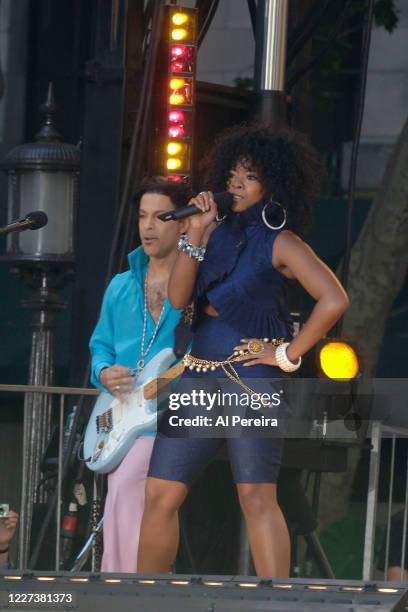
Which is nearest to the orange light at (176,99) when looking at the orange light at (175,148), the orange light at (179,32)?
the orange light at (175,148)

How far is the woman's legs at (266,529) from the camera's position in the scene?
5008 mm

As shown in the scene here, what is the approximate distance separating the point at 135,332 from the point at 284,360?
855mm

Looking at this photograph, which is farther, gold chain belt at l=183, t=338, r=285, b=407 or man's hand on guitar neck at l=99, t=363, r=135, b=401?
man's hand on guitar neck at l=99, t=363, r=135, b=401

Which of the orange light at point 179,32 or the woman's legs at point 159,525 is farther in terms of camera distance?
the orange light at point 179,32

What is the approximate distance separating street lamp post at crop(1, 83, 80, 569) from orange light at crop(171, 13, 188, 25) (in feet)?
4.80

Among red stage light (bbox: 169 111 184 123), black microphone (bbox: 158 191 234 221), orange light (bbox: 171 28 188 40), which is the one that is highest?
orange light (bbox: 171 28 188 40)

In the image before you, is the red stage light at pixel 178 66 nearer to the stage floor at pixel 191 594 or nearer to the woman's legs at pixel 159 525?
the woman's legs at pixel 159 525

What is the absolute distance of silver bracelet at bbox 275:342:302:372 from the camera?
16.6 ft

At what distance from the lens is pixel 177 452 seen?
16.6ft

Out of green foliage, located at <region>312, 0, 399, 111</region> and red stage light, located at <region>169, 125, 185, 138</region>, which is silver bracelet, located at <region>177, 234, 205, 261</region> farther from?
green foliage, located at <region>312, 0, 399, 111</region>

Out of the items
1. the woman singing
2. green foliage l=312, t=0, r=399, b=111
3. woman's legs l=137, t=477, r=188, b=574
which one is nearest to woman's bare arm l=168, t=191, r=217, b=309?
the woman singing

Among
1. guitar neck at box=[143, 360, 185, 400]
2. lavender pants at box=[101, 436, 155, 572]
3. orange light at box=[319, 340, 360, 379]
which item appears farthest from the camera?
orange light at box=[319, 340, 360, 379]

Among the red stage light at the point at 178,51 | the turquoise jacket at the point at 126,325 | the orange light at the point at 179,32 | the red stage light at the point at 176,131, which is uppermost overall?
the orange light at the point at 179,32

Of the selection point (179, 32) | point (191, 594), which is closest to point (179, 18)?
point (179, 32)
